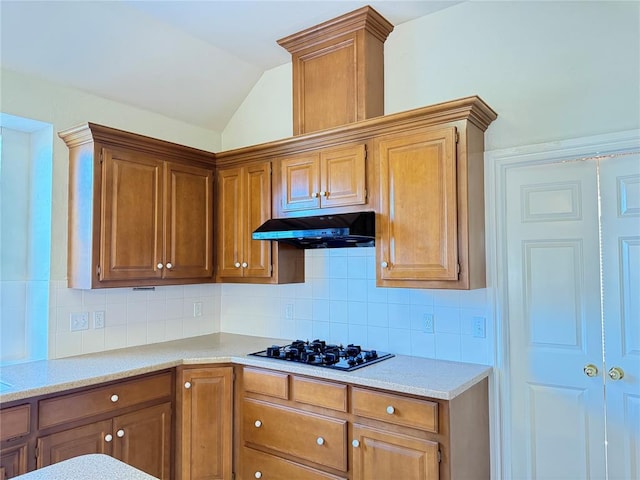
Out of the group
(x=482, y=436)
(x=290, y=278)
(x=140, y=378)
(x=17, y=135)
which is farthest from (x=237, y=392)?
(x=17, y=135)

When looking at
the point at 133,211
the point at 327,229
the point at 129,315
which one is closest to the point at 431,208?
the point at 327,229

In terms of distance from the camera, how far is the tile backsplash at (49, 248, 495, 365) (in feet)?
8.83

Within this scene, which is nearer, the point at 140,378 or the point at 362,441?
the point at 362,441

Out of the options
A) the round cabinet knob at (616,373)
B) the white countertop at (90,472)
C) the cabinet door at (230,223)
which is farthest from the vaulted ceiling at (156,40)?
the white countertop at (90,472)

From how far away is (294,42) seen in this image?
3131 millimetres

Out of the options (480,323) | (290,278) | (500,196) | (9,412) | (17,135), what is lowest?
(9,412)

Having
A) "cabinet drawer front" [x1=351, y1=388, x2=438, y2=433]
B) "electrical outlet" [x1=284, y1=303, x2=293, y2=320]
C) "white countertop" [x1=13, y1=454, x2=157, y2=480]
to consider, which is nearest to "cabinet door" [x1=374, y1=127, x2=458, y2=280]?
"cabinet drawer front" [x1=351, y1=388, x2=438, y2=433]

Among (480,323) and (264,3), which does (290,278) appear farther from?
(264,3)

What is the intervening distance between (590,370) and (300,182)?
1.96 meters

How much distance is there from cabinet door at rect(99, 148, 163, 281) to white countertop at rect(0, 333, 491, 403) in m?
0.53

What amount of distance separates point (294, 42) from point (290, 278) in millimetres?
1653

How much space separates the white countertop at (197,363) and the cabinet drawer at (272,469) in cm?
53

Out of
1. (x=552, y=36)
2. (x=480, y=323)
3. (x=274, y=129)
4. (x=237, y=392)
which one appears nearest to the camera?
(x=552, y=36)

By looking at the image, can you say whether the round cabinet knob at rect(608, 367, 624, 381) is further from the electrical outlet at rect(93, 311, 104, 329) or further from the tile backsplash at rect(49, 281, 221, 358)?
the electrical outlet at rect(93, 311, 104, 329)
